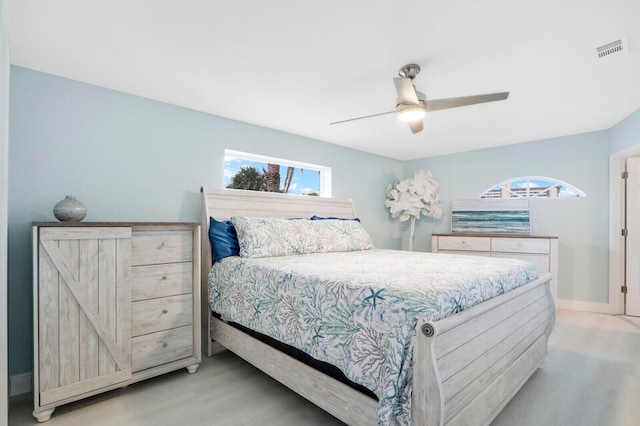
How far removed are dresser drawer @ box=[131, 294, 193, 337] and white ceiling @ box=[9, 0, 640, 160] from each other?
1684mm

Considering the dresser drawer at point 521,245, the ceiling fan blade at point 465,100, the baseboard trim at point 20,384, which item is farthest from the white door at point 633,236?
the baseboard trim at point 20,384

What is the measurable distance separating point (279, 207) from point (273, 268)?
144 cm

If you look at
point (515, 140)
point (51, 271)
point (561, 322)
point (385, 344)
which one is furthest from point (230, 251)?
point (515, 140)

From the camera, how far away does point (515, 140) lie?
4.43 metres

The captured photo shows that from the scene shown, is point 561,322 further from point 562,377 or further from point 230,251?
point 230,251

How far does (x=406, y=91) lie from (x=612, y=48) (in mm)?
1273

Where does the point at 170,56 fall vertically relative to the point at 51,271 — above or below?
above

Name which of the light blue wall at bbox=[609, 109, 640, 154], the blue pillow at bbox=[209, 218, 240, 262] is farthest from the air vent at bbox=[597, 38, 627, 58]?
the blue pillow at bbox=[209, 218, 240, 262]

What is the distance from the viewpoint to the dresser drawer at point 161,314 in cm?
225

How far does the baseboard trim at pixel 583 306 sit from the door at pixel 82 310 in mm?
4927

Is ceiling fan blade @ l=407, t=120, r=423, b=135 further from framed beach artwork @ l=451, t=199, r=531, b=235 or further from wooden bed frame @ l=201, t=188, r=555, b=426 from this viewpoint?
framed beach artwork @ l=451, t=199, r=531, b=235

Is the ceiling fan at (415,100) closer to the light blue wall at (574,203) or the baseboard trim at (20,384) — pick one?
the light blue wall at (574,203)

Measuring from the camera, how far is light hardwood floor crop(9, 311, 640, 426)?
74.2 inches

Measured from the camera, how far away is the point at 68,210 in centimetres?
213
